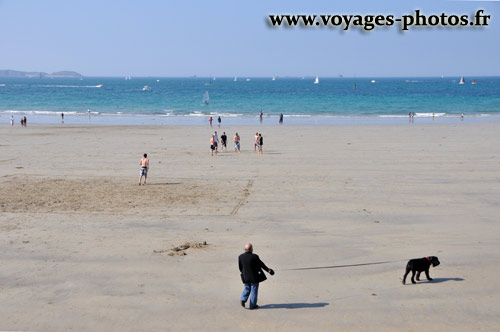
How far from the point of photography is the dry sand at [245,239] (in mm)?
10023

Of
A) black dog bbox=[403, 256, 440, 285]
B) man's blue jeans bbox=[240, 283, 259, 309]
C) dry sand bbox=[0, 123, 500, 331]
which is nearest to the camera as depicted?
dry sand bbox=[0, 123, 500, 331]

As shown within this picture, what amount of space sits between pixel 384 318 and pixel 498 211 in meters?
9.78

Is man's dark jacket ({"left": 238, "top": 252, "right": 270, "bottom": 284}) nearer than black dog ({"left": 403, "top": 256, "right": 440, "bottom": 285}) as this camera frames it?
Yes

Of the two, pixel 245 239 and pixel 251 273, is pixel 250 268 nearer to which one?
pixel 251 273

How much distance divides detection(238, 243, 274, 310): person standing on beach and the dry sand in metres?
0.27

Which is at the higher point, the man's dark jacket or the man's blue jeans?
the man's dark jacket

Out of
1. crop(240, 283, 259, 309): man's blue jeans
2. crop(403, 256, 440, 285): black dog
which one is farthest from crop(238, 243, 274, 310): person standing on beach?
crop(403, 256, 440, 285): black dog

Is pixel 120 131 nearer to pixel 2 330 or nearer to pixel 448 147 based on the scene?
pixel 448 147

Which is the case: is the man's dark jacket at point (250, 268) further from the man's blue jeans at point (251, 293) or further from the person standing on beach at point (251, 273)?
the man's blue jeans at point (251, 293)

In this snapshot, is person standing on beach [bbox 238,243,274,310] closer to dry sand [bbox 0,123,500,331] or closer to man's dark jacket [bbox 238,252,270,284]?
man's dark jacket [bbox 238,252,270,284]

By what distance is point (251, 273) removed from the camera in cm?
1005

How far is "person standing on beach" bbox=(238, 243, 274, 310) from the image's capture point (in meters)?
10.0

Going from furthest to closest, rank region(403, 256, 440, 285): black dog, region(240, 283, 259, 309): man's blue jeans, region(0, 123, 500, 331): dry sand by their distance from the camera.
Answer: region(403, 256, 440, 285): black dog
region(240, 283, 259, 309): man's blue jeans
region(0, 123, 500, 331): dry sand

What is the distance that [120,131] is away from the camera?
45.7 meters
